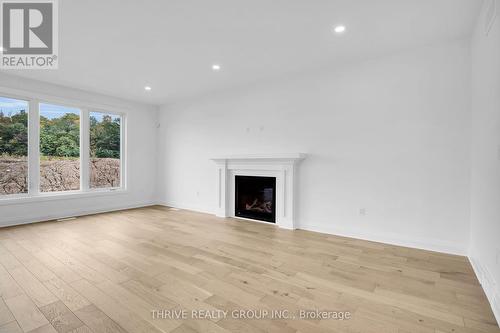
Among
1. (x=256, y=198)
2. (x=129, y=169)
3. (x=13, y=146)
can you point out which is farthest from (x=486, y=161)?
(x=13, y=146)

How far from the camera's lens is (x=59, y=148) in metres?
5.26

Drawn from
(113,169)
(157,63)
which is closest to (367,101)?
(157,63)

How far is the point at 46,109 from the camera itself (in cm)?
507

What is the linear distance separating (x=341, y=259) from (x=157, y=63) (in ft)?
13.2

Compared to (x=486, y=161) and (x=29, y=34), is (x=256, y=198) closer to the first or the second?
(x=486, y=161)

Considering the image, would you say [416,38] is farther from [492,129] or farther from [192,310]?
[192,310]

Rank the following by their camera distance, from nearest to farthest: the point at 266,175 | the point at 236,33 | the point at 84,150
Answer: the point at 236,33
the point at 266,175
the point at 84,150

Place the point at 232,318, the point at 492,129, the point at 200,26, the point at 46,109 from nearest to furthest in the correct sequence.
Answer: the point at 232,318
the point at 492,129
the point at 200,26
the point at 46,109

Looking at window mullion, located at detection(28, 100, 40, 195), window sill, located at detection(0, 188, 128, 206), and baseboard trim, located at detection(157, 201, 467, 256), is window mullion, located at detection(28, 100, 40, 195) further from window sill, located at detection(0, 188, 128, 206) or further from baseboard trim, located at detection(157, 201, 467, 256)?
baseboard trim, located at detection(157, 201, 467, 256)

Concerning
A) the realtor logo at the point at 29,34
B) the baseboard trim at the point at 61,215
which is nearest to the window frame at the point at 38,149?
the baseboard trim at the point at 61,215

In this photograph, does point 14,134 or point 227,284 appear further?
point 14,134

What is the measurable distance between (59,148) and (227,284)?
509cm

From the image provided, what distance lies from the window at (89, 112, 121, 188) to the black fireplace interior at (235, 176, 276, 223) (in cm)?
334

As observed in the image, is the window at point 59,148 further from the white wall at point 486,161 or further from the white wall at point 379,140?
the white wall at point 486,161
